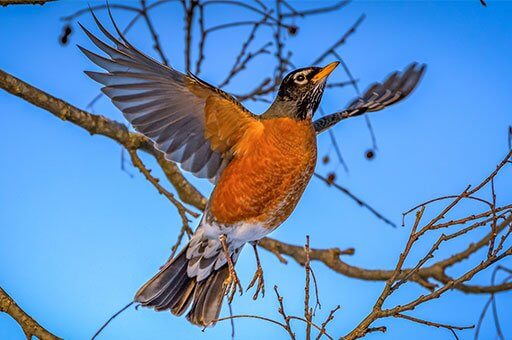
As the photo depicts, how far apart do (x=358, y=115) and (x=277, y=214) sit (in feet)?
2.95

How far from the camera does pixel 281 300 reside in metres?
2.19

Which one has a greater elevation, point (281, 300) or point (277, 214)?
point (277, 214)

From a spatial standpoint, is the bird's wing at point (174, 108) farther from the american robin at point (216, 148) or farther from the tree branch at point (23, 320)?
the tree branch at point (23, 320)

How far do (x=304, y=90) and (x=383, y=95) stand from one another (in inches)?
42.8

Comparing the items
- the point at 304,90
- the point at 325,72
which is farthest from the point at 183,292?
the point at 325,72

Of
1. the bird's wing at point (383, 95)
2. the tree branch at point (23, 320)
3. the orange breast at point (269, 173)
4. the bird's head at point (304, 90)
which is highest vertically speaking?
the bird's wing at point (383, 95)

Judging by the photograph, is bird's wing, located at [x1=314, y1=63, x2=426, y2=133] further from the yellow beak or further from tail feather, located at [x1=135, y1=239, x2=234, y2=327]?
tail feather, located at [x1=135, y1=239, x2=234, y2=327]

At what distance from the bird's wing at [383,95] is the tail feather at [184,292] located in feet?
3.18

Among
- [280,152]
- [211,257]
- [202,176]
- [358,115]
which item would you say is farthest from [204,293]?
[358,115]

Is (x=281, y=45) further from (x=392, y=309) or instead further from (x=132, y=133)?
(x=392, y=309)

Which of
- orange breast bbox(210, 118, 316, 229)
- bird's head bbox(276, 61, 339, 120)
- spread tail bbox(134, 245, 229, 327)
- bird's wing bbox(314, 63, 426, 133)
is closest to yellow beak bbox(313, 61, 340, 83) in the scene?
bird's head bbox(276, 61, 339, 120)

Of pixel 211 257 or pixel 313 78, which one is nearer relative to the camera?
pixel 313 78

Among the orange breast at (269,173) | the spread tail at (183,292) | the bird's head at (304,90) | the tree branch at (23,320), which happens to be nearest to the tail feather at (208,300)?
the spread tail at (183,292)

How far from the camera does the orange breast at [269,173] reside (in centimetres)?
350
